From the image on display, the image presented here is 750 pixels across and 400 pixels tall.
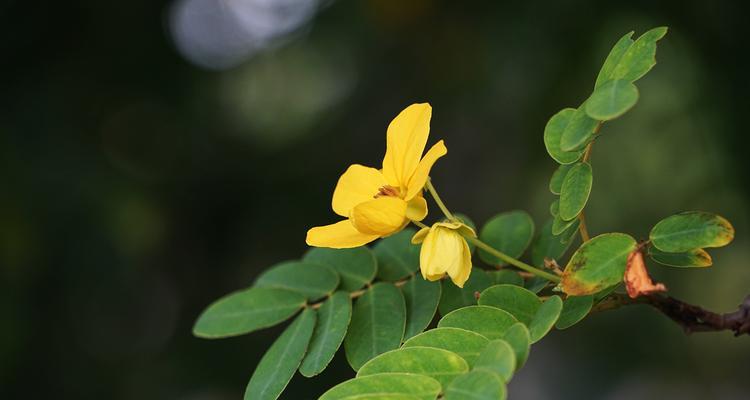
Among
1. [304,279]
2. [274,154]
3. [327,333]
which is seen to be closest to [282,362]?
[327,333]

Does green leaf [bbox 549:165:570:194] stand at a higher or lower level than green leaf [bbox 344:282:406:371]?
higher

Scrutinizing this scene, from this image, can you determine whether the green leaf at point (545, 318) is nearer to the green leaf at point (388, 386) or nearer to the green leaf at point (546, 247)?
the green leaf at point (388, 386)

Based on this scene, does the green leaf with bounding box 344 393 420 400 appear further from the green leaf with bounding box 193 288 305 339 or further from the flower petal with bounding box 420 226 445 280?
the green leaf with bounding box 193 288 305 339

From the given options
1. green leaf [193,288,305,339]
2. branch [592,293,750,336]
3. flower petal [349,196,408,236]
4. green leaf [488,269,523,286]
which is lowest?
branch [592,293,750,336]

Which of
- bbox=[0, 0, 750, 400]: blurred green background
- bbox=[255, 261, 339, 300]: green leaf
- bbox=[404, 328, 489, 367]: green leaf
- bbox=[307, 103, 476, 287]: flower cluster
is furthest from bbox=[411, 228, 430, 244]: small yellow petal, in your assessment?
bbox=[0, 0, 750, 400]: blurred green background

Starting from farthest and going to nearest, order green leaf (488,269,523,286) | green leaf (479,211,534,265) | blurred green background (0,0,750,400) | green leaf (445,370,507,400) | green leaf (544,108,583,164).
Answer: blurred green background (0,0,750,400)
green leaf (479,211,534,265)
green leaf (488,269,523,286)
green leaf (544,108,583,164)
green leaf (445,370,507,400)

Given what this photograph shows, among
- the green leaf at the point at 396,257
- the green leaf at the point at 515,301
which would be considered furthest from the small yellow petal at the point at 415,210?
the green leaf at the point at 396,257
